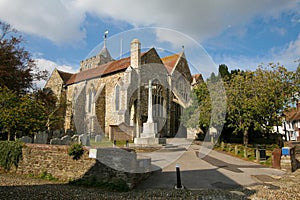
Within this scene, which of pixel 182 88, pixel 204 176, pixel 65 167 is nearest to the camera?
pixel 65 167

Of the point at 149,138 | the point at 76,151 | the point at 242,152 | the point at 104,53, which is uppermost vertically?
the point at 104,53

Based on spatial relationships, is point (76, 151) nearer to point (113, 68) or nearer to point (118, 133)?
point (118, 133)

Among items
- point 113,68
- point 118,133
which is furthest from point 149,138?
point 113,68

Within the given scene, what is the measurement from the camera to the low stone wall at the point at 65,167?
8.23 metres

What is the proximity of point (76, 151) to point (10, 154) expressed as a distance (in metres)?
4.37

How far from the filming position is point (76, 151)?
9023mm

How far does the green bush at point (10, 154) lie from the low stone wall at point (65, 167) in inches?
11.5

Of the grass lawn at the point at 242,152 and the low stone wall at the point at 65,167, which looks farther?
the grass lawn at the point at 242,152

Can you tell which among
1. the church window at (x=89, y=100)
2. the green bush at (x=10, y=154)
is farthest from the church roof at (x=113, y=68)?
the green bush at (x=10, y=154)

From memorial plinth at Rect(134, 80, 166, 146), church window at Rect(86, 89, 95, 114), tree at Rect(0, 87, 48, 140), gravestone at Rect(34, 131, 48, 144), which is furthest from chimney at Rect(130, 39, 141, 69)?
gravestone at Rect(34, 131, 48, 144)

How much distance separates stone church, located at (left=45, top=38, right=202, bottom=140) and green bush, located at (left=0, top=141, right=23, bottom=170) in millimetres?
13474

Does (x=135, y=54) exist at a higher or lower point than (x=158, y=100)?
higher

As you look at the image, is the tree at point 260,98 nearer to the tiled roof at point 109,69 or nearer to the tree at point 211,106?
the tree at point 211,106

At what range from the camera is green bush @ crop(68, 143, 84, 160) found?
9.01m
